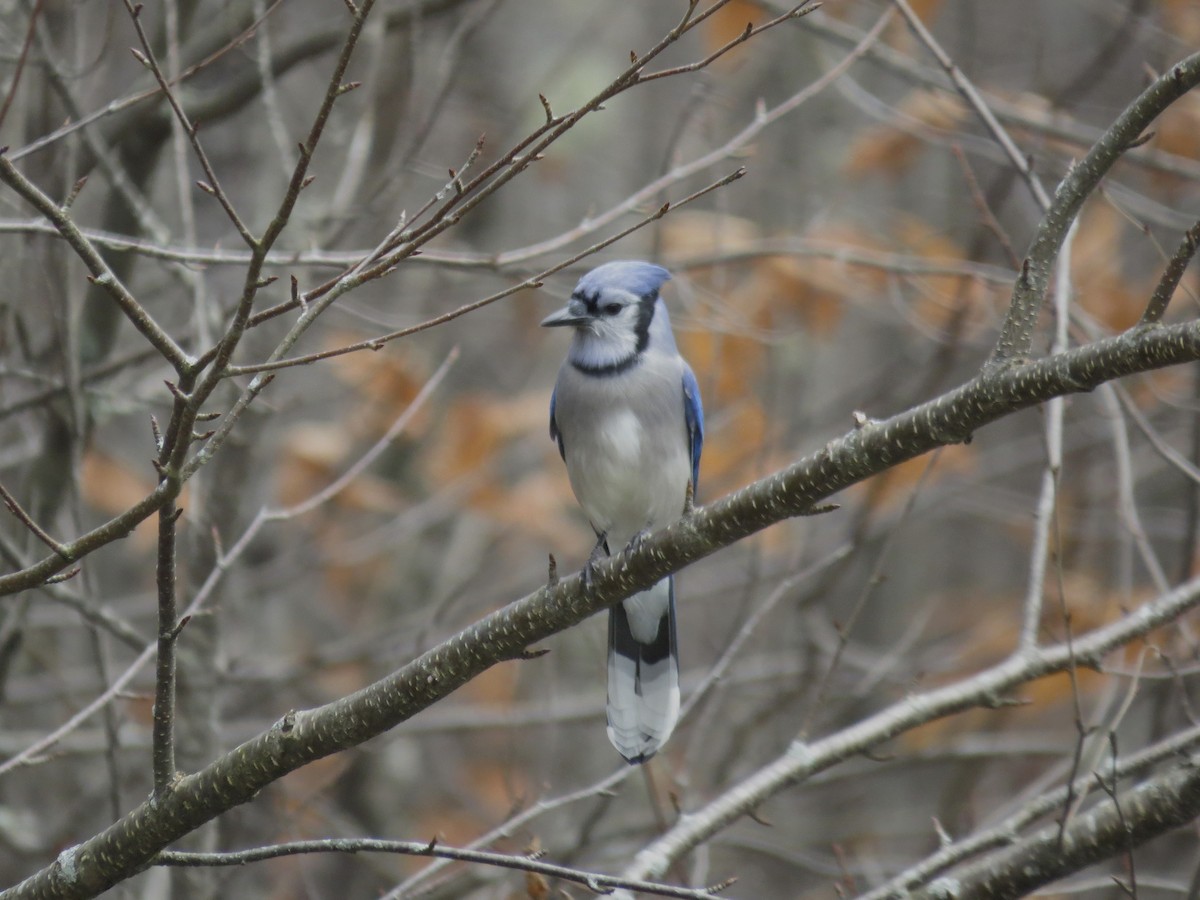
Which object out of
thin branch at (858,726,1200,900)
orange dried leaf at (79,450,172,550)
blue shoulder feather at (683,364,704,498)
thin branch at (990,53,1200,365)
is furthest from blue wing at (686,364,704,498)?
orange dried leaf at (79,450,172,550)

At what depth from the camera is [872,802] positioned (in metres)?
8.24

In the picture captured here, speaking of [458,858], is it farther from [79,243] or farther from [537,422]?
[537,422]

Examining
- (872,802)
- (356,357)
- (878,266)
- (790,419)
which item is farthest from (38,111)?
(872,802)

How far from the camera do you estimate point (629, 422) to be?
11.8ft

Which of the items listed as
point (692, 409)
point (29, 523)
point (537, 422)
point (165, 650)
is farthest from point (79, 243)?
point (537, 422)

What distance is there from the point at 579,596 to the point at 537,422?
11.3 ft

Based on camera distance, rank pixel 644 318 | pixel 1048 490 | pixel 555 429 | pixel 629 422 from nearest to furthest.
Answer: pixel 1048 490 → pixel 629 422 → pixel 644 318 → pixel 555 429

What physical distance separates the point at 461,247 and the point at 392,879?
310cm

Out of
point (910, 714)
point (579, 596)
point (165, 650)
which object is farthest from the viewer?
point (910, 714)

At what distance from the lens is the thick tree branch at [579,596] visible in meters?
1.77

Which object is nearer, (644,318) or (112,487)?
(644,318)

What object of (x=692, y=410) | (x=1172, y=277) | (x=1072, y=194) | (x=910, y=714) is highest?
(x=692, y=410)

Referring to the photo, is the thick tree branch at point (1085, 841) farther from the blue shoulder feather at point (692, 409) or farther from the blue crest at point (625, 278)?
the blue crest at point (625, 278)

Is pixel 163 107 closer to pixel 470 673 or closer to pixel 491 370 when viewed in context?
pixel 470 673
